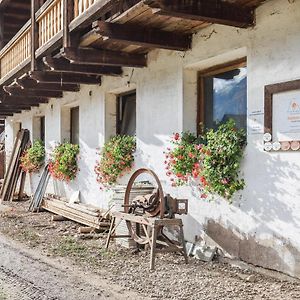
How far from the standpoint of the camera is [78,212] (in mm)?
10125

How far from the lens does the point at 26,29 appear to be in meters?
10.2

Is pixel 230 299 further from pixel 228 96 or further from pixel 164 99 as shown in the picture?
pixel 164 99

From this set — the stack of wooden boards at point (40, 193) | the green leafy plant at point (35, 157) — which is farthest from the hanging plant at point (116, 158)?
the green leafy plant at point (35, 157)

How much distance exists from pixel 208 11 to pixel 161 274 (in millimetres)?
3264

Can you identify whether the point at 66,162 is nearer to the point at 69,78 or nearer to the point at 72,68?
the point at 69,78

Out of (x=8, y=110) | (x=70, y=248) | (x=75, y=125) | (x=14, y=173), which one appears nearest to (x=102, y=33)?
(x=70, y=248)

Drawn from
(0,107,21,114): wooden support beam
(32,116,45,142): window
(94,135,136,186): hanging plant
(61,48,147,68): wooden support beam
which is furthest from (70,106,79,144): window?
(61,48,147,68): wooden support beam

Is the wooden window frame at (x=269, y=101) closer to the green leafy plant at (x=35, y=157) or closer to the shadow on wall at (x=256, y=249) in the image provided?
the shadow on wall at (x=256, y=249)

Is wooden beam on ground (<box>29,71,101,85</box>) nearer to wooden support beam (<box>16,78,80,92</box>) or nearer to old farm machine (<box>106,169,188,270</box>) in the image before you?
wooden support beam (<box>16,78,80,92</box>)

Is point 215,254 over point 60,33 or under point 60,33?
under

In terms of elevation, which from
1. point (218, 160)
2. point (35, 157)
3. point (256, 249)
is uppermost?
point (218, 160)

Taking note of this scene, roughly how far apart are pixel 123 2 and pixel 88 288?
364 cm

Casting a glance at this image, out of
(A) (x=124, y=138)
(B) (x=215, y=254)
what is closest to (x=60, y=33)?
(A) (x=124, y=138)

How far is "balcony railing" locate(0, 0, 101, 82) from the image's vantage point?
754 cm
